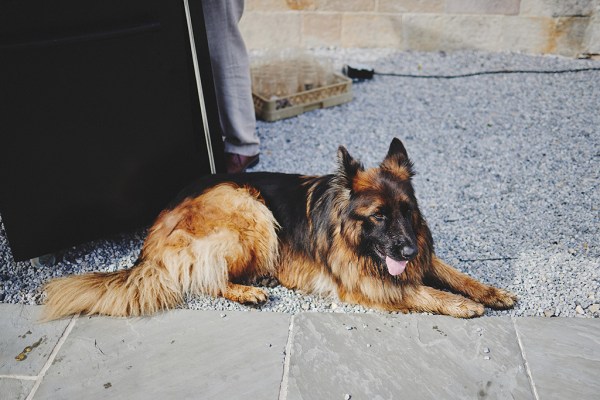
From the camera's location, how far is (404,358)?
102 inches

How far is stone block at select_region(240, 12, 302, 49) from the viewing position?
6.48m

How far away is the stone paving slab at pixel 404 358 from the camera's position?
2416mm

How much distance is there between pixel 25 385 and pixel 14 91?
1.47 metres

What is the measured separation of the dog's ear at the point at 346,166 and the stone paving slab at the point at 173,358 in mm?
834

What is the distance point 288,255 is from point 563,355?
1.50 metres

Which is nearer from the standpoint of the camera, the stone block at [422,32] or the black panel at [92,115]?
the black panel at [92,115]

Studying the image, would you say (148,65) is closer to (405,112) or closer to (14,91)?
(14,91)

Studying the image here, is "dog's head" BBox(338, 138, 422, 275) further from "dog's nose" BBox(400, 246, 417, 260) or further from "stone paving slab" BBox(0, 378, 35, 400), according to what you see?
"stone paving slab" BBox(0, 378, 35, 400)

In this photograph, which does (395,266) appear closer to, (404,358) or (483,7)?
(404,358)

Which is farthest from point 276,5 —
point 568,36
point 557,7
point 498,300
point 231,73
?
point 498,300

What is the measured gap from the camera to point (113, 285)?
2850 millimetres

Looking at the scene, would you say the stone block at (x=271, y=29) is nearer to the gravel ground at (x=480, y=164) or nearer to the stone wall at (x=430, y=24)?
the stone wall at (x=430, y=24)

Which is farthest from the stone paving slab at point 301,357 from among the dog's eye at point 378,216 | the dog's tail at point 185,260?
the dog's eye at point 378,216

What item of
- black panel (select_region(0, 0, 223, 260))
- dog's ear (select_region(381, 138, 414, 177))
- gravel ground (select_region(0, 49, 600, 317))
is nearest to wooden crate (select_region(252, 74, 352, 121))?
gravel ground (select_region(0, 49, 600, 317))
